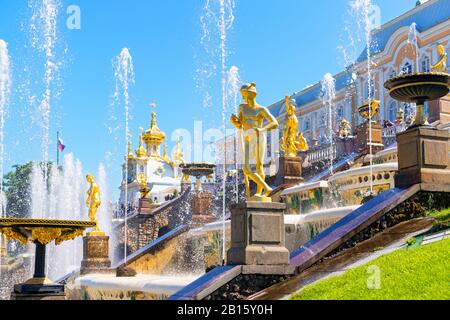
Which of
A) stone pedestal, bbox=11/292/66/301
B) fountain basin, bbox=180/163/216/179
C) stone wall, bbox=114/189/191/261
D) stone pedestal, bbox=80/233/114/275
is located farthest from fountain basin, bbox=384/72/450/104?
stone wall, bbox=114/189/191/261

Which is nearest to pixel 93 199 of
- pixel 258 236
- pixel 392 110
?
pixel 258 236

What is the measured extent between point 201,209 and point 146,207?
217 inches

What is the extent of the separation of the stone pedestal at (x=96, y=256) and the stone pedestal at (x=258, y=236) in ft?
42.2

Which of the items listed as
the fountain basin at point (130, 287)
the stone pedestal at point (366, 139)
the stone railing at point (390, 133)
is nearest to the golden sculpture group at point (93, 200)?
the fountain basin at point (130, 287)

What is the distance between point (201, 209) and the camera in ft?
83.5

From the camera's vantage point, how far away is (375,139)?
25.3 metres

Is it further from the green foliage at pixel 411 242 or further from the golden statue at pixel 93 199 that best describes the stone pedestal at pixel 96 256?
the green foliage at pixel 411 242

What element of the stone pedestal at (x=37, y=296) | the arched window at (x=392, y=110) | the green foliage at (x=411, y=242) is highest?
the arched window at (x=392, y=110)

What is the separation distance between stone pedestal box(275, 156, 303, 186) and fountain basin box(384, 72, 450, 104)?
11.5m

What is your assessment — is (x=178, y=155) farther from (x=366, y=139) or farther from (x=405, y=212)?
(x=405, y=212)

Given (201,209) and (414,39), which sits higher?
(414,39)

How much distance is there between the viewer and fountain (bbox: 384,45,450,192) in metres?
11.8

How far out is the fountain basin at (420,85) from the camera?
39.4 ft
